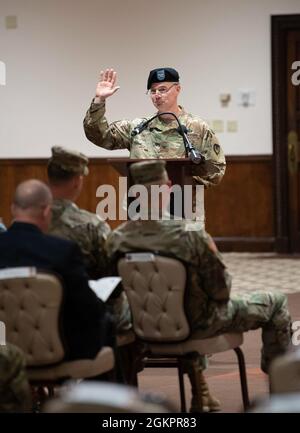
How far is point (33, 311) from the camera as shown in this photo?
409 centimetres

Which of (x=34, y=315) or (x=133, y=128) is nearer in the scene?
(x=34, y=315)

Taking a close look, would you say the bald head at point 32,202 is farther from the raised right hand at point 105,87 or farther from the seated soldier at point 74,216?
the raised right hand at point 105,87

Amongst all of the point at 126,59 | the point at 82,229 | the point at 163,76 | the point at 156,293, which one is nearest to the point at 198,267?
the point at 156,293

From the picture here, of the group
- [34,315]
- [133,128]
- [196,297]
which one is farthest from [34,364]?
[133,128]

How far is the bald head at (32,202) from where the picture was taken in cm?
411

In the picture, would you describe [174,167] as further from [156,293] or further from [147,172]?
[156,293]

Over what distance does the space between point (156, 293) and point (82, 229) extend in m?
0.45

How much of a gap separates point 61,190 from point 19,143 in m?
7.97

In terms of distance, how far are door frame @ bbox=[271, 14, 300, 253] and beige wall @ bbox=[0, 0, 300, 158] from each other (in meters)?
0.09

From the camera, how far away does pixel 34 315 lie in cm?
409

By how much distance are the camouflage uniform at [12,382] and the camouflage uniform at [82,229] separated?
4.32ft

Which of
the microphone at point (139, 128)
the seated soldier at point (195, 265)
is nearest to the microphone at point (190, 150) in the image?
the microphone at point (139, 128)
